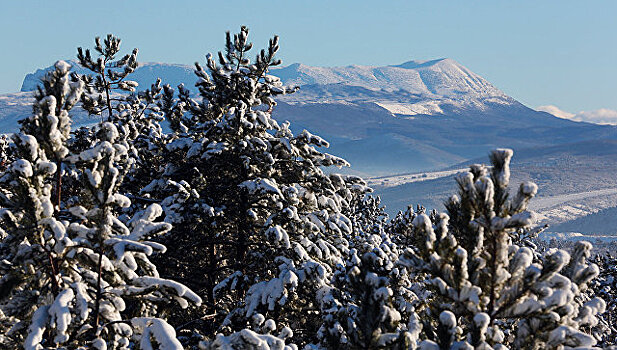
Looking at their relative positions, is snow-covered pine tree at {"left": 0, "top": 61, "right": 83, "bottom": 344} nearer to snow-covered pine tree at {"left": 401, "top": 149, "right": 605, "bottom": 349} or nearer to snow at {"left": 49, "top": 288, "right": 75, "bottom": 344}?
snow at {"left": 49, "top": 288, "right": 75, "bottom": 344}

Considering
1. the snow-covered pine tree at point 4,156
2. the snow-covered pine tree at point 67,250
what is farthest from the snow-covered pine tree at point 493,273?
the snow-covered pine tree at point 4,156

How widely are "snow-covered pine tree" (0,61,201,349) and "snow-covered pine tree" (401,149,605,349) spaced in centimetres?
206

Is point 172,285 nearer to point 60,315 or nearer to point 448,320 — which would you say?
point 60,315

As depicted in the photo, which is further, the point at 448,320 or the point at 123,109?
the point at 123,109

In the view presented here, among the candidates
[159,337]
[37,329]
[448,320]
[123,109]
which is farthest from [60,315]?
[123,109]

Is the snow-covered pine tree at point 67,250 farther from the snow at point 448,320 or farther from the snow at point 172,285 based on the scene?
the snow at point 448,320

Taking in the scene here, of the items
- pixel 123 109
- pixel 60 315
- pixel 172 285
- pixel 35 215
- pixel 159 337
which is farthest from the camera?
pixel 123 109

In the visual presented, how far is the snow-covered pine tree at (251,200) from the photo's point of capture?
980 cm

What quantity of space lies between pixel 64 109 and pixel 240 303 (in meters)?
4.92

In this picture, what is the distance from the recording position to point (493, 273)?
181 inches

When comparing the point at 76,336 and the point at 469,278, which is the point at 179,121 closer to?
the point at 76,336

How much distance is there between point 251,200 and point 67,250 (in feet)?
19.5

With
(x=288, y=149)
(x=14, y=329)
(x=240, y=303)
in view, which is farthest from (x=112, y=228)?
(x=288, y=149)

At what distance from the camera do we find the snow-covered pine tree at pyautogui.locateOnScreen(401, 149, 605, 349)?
4.47 metres
